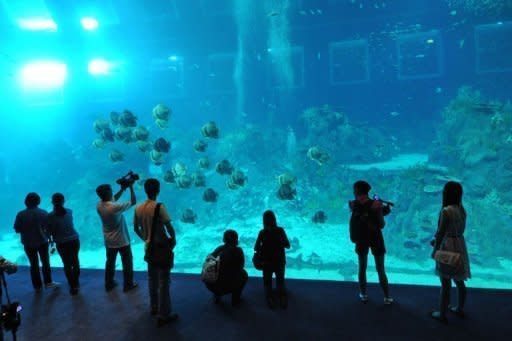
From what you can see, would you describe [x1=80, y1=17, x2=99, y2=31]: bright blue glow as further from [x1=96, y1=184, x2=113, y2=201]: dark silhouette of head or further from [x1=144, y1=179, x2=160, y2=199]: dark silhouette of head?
[x1=144, y1=179, x2=160, y2=199]: dark silhouette of head

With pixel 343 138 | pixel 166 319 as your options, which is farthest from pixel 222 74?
pixel 166 319

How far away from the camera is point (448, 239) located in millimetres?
3773

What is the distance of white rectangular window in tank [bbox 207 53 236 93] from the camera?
113 feet

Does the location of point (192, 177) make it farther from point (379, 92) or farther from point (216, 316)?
point (379, 92)

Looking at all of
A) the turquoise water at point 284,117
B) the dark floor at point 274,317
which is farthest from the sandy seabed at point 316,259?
the dark floor at point 274,317

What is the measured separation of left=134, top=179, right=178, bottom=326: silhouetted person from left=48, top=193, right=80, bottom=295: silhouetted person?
1871 millimetres

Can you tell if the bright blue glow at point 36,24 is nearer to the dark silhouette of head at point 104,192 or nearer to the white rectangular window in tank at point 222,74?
the white rectangular window in tank at point 222,74

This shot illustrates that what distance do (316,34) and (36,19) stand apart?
94.5ft

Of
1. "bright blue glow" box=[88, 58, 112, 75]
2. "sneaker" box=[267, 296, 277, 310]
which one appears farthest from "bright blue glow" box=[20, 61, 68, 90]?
"sneaker" box=[267, 296, 277, 310]

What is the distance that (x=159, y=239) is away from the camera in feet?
13.1

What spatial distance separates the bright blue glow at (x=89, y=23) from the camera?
32.9 meters

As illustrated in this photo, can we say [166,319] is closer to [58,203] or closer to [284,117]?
[58,203]

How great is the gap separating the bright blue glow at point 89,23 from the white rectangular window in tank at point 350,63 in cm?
2392

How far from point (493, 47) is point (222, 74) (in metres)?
25.7
